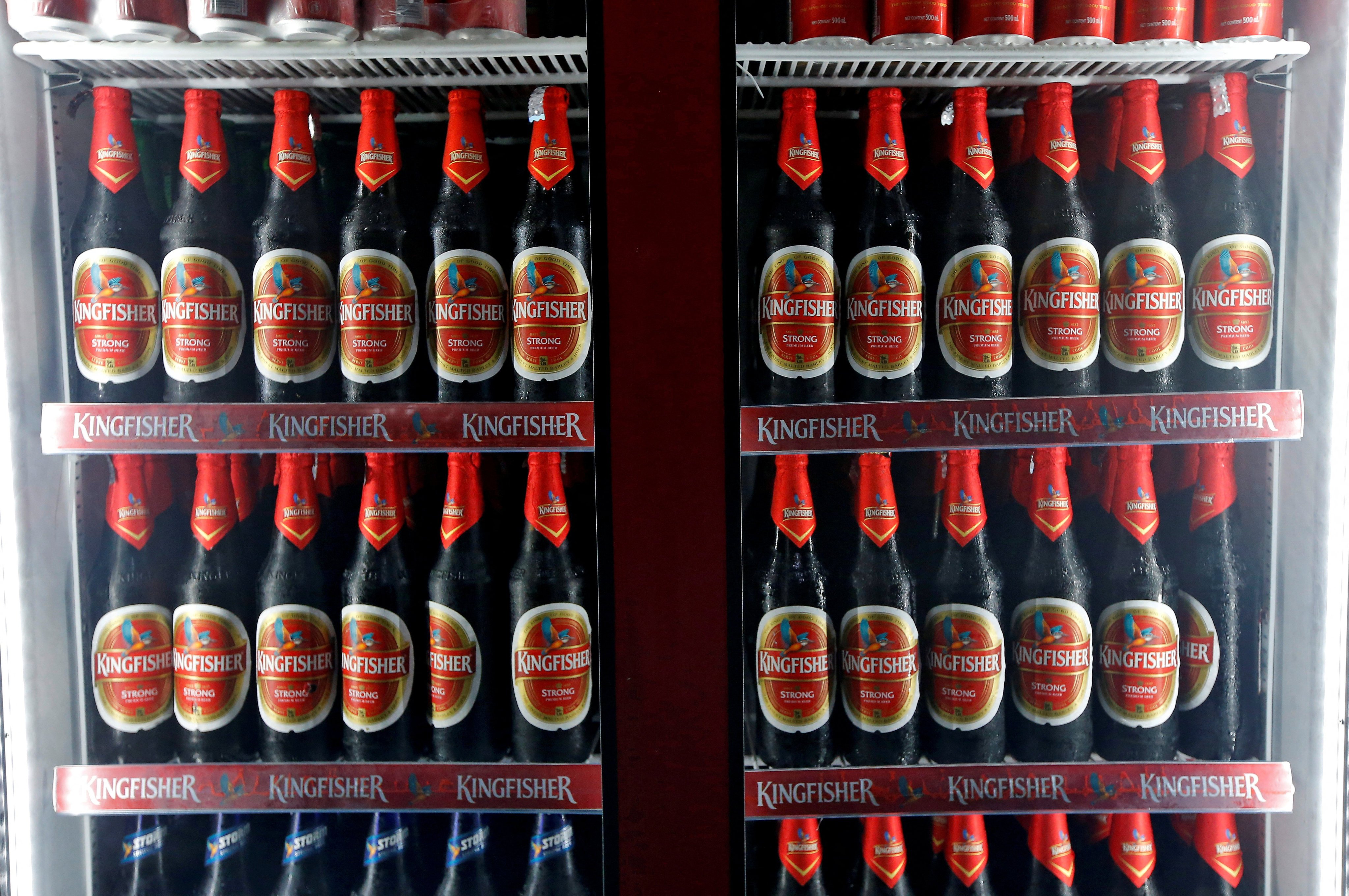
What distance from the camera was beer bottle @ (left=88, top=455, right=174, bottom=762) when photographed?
1101mm

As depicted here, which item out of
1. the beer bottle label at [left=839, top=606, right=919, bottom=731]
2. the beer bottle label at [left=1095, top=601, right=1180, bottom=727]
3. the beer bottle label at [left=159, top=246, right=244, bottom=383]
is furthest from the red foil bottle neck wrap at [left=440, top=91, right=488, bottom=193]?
the beer bottle label at [left=1095, top=601, right=1180, bottom=727]

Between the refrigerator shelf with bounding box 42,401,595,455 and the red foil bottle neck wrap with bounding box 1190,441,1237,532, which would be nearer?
the refrigerator shelf with bounding box 42,401,595,455

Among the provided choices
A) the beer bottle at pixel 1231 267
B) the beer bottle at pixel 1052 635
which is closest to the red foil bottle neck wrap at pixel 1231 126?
the beer bottle at pixel 1231 267

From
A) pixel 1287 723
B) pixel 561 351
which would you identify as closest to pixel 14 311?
pixel 561 351

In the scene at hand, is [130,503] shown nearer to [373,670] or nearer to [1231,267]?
[373,670]

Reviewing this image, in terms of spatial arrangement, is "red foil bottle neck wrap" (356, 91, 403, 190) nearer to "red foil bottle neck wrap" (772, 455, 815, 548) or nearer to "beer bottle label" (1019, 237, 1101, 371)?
"red foil bottle neck wrap" (772, 455, 815, 548)

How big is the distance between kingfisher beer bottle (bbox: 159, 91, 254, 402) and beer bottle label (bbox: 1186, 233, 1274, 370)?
1.32 metres

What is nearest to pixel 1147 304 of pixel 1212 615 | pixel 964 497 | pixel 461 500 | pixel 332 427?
pixel 964 497

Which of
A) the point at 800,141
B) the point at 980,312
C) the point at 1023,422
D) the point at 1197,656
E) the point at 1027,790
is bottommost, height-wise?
the point at 1027,790

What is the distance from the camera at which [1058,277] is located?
108 centimetres

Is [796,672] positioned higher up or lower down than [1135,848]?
higher up

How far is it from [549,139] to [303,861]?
1.07 meters

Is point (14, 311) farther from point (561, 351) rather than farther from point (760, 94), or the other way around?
point (760, 94)

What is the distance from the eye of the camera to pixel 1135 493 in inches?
44.8
